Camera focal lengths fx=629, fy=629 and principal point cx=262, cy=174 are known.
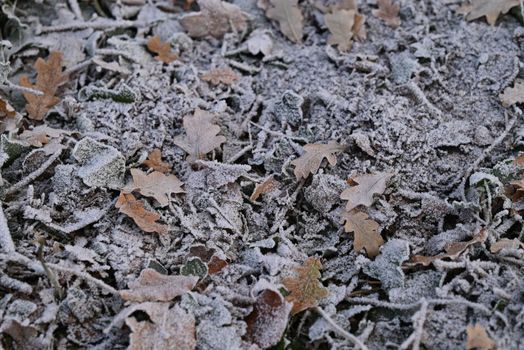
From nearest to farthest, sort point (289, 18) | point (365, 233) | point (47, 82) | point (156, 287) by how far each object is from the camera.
→ point (156, 287)
point (365, 233)
point (47, 82)
point (289, 18)

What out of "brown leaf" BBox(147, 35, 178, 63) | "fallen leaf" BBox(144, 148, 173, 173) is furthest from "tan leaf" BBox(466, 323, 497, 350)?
"brown leaf" BBox(147, 35, 178, 63)

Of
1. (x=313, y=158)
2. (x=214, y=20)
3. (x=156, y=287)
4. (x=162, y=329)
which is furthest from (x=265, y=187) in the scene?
(x=214, y=20)

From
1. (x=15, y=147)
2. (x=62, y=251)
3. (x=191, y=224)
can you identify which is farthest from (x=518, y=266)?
(x=15, y=147)

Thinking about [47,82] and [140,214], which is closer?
[140,214]

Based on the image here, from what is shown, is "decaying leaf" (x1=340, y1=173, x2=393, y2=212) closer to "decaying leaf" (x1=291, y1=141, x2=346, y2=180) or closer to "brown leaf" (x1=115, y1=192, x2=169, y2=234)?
"decaying leaf" (x1=291, y1=141, x2=346, y2=180)

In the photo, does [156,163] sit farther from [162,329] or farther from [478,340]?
[478,340]

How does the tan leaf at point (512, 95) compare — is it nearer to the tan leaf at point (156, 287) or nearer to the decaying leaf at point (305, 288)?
the decaying leaf at point (305, 288)

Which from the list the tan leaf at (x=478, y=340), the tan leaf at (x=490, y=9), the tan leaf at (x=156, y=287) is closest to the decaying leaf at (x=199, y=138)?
the tan leaf at (x=156, y=287)

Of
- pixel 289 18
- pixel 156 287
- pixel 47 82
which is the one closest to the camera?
pixel 156 287
